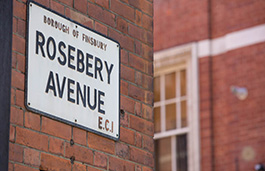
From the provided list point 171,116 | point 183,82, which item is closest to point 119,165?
point 171,116

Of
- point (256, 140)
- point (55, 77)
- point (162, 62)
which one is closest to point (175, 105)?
point (162, 62)

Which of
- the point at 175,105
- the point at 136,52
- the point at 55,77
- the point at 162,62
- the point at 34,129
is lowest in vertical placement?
the point at 34,129

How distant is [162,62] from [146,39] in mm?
8495

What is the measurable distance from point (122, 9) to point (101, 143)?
41.6 inches

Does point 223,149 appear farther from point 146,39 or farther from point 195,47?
point 146,39

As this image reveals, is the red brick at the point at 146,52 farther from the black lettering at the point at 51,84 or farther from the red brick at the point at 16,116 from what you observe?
the red brick at the point at 16,116

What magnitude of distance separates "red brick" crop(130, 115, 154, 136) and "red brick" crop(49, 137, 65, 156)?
0.74m

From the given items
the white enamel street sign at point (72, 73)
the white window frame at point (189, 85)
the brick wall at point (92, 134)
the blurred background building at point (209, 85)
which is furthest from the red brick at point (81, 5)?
the white window frame at point (189, 85)

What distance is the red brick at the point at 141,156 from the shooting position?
480 cm

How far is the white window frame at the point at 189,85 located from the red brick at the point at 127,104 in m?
8.11

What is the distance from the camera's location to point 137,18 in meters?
5.20

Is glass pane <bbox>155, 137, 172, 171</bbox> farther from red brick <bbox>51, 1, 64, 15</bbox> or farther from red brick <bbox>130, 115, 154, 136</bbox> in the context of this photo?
red brick <bbox>51, 1, 64, 15</bbox>

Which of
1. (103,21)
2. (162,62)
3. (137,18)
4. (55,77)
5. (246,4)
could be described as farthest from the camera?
(162,62)

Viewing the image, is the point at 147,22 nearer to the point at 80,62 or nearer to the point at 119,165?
the point at 80,62
